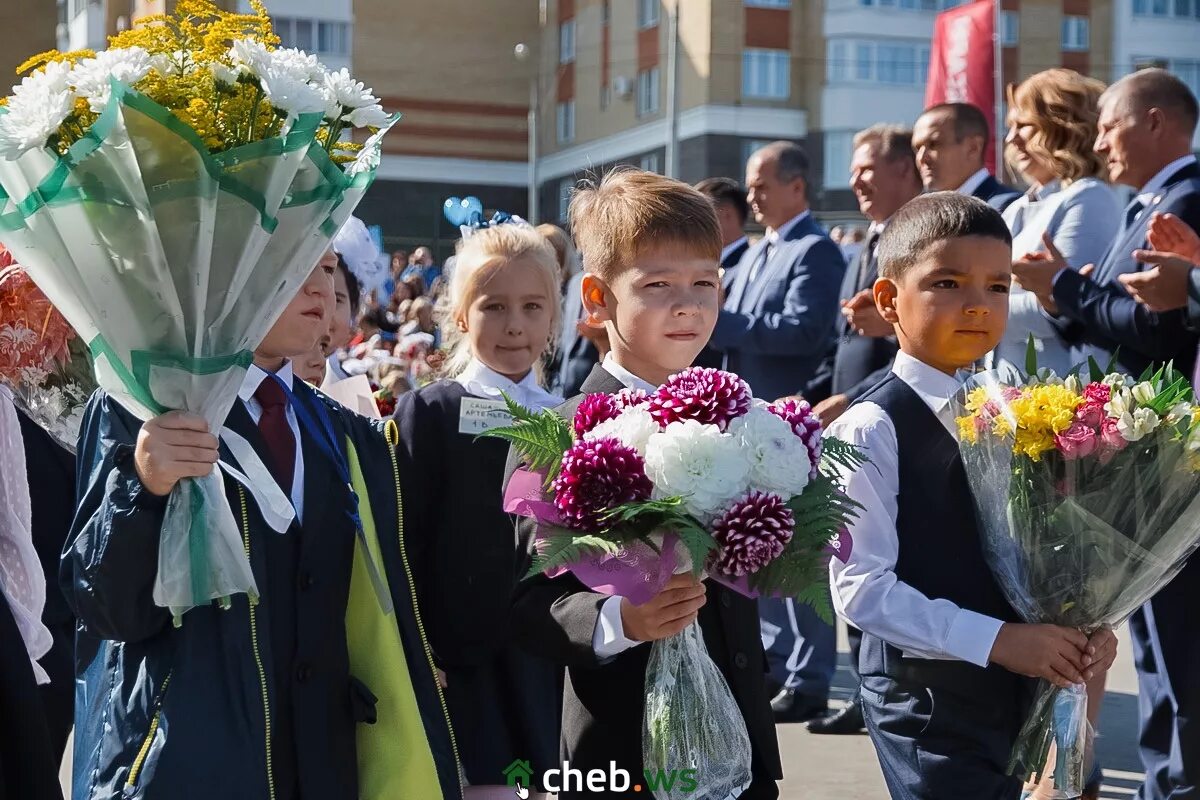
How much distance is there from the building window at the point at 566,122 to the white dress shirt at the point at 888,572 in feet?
61.3

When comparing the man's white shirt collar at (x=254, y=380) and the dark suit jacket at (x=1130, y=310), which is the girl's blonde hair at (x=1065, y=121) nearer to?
the dark suit jacket at (x=1130, y=310)

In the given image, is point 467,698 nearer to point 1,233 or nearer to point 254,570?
point 254,570

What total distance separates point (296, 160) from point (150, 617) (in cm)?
82

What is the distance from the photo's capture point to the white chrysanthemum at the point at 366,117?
2680 mm

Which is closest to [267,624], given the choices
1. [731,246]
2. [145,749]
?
[145,749]

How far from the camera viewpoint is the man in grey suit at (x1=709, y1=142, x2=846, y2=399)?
22.2ft

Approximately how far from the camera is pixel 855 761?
5.67 metres

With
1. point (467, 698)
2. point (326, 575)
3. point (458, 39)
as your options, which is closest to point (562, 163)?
point (458, 39)

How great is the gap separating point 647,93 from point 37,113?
76.0ft

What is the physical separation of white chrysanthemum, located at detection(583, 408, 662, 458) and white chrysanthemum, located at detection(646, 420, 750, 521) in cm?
6

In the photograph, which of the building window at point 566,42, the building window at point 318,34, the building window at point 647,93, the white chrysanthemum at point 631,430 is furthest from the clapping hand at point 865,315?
the building window at point 647,93

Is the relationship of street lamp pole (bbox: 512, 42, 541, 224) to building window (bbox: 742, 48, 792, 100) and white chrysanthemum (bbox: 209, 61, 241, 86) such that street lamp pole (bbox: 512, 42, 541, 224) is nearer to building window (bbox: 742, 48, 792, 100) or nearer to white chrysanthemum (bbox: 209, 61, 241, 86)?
building window (bbox: 742, 48, 792, 100)

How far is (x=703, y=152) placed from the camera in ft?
87.0

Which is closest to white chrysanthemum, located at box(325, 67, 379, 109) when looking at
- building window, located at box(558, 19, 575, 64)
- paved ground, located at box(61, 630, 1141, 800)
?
paved ground, located at box(61, 630, 1141, 800)
